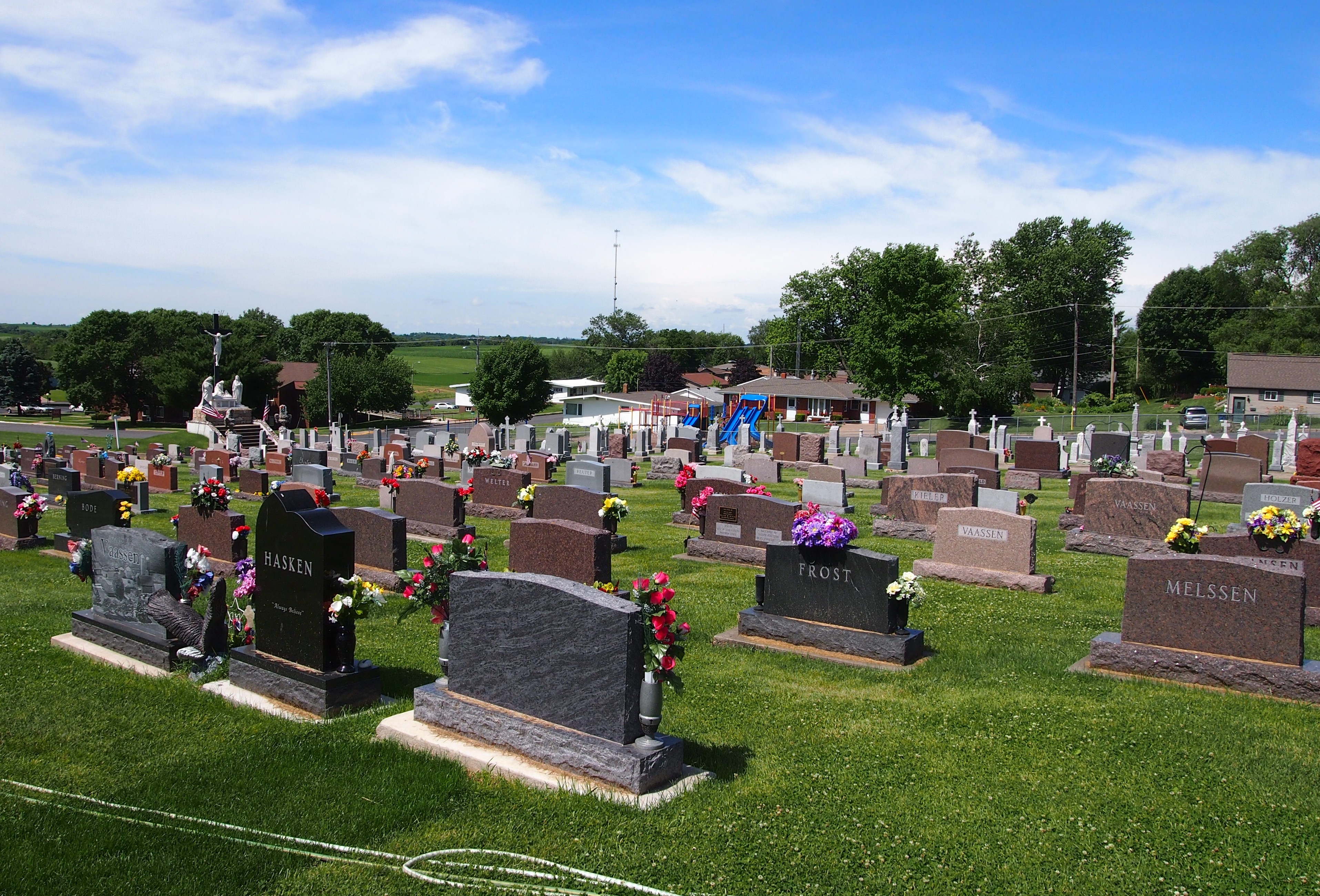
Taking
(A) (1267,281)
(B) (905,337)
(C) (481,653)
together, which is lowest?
(C) (481,653)

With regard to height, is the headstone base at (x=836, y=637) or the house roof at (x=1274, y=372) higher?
the house roof at (x=1274, y=372)

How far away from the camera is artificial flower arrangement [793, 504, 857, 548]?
30.8ft

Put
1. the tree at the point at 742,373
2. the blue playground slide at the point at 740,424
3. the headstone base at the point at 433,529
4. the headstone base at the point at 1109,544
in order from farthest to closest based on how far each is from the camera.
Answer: the tree at the point at 742,373 < the blue playground slide at the point at 740,424 < the headstone base at the point at 433,529 < the headstone base at the point at 1109,544

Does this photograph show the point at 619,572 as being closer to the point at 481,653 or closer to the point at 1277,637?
the point at 481,653

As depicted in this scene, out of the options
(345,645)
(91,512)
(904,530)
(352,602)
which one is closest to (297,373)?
(91,512)

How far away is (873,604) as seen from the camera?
30.7ft

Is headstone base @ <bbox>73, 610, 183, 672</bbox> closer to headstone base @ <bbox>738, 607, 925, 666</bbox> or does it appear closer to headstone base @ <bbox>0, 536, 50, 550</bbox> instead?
headstone base @ <bbox>738, 607, 925, 666</bbox>

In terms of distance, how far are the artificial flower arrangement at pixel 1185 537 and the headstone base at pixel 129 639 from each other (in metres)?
10.4

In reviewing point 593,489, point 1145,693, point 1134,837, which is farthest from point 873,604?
point 593,489

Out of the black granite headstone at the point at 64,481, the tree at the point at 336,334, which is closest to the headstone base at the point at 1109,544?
the black granite headstone at the point at 64,481

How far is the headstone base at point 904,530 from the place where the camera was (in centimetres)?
1677

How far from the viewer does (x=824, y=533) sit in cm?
943

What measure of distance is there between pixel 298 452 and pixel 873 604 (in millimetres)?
22923

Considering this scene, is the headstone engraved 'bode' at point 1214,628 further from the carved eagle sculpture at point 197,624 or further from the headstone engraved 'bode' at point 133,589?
the headstone engraved 'bode' at point 133,589
